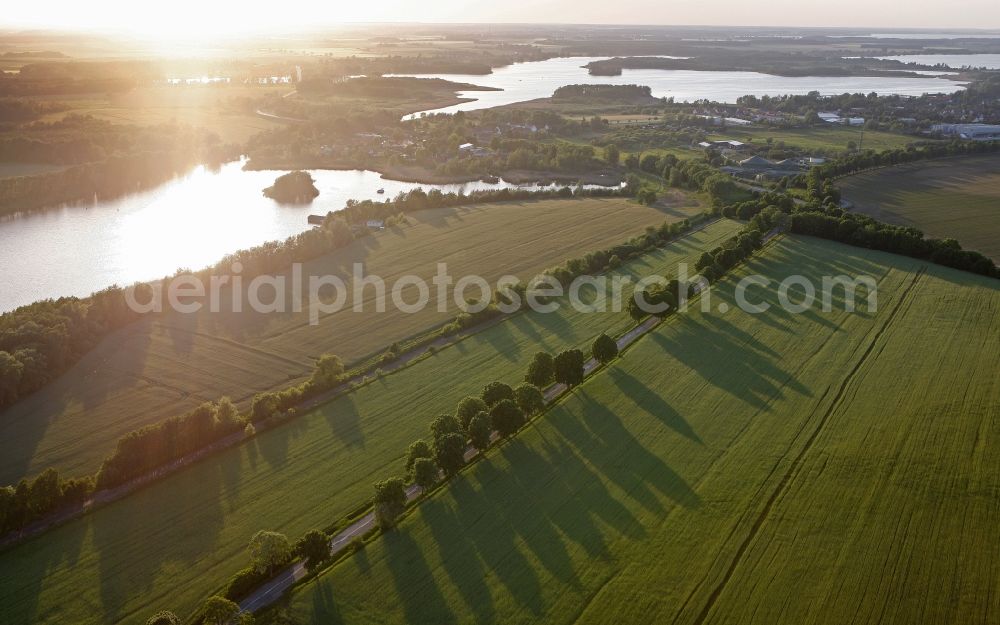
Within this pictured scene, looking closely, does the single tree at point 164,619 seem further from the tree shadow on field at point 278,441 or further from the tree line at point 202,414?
the tree line at point 202,414

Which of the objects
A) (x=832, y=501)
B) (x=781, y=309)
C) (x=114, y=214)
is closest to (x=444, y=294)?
(x=781, y=309)

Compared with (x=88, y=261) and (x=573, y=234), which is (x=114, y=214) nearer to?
(x=88, y=261)

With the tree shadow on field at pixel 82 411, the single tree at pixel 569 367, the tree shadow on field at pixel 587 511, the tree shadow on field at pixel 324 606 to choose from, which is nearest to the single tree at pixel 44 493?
the tree shadow on field at pixel 82 411

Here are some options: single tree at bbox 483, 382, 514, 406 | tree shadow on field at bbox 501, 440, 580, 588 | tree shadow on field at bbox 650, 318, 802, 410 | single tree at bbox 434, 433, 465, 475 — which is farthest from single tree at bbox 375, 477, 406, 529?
tree shadow on field at bbox 650, 318, 802, 410

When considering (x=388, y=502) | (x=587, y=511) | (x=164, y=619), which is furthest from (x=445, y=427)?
(x=164, y=619)

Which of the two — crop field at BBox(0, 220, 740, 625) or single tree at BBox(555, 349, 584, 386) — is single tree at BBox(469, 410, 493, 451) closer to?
crop field at BBox(0, 220, 740, 625)

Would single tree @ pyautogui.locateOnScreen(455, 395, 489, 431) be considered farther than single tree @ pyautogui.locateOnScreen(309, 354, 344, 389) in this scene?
No
